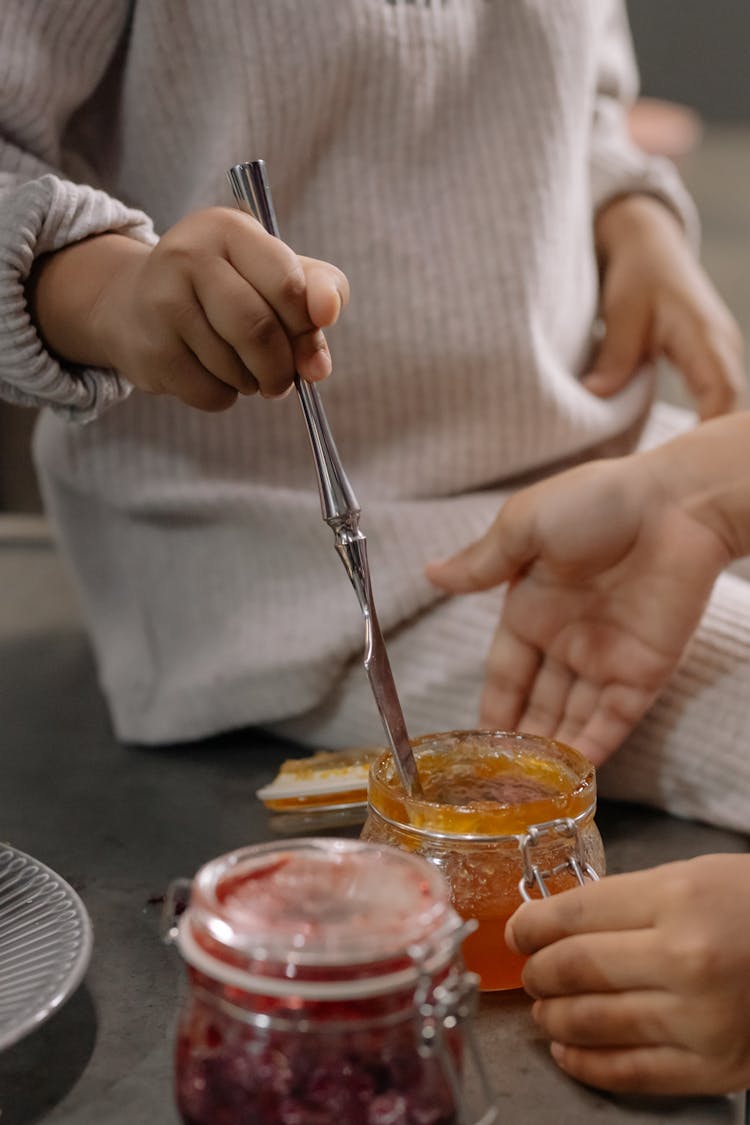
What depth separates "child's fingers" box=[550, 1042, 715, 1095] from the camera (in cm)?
50

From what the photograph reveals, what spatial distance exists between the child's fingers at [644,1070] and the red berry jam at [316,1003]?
0.10 meters

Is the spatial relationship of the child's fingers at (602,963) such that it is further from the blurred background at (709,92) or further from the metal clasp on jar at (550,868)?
the blurred background at (709,92)

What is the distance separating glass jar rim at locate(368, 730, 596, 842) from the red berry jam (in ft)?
0.46

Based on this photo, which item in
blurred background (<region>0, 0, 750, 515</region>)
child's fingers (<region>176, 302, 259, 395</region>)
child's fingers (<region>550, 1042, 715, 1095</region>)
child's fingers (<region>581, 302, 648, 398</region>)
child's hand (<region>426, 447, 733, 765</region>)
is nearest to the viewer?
child's fingers (<region>550, 1042, 715, 1095</region>)

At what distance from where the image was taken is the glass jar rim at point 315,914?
0.40m

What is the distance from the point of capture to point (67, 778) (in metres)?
0.85

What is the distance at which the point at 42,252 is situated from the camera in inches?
28.2

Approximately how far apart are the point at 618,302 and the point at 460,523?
251 mm

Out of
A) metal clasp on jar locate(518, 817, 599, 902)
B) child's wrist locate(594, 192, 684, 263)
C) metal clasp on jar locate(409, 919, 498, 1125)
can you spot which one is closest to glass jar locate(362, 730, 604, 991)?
metal clasp on jar locate(518, 817, 599, 902)

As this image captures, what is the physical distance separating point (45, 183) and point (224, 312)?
18cm

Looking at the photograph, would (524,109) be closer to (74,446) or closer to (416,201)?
(416,201)

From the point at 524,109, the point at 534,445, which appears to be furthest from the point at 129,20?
the point at 534,445

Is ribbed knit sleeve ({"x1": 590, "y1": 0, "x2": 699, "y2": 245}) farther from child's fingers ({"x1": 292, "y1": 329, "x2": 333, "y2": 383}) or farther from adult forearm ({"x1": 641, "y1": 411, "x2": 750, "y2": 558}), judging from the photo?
child's fingers ({"x1": 292, "y1": 329, "x2": 333, "y2": 383})

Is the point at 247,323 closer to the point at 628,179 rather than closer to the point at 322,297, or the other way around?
the point at 322,297
